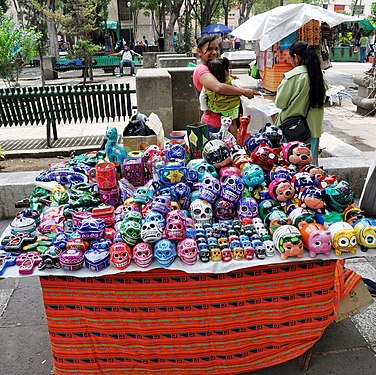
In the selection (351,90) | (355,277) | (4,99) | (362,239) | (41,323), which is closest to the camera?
(362,239)

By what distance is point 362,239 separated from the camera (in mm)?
2250

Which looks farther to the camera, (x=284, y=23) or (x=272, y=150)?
(x=284, y=23)

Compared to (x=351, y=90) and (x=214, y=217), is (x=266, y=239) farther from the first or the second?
(x=351, y=90)

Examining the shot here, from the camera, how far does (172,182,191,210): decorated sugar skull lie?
2.53 meters

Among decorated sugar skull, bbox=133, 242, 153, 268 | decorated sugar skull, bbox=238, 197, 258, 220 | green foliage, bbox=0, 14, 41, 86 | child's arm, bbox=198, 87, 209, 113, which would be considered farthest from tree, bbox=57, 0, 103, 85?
decorated sugar skull, bbox=133, 242, 153, 268

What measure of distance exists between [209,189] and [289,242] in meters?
0.57

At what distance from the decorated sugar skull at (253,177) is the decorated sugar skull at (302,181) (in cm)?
20

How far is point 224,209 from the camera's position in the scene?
8.31ft

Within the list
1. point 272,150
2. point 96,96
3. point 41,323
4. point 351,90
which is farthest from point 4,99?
point 351,90

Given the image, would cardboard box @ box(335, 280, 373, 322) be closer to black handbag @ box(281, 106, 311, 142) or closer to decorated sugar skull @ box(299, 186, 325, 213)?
decorated sugar skull @ box(299, 186, 325, 213)

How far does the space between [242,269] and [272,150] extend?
35.8 inches

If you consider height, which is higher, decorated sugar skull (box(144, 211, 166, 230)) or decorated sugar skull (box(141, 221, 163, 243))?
decorated sugar skull (box(144, 211, 166, 230))

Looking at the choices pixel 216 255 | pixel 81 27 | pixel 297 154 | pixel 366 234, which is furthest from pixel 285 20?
pixel 81 27

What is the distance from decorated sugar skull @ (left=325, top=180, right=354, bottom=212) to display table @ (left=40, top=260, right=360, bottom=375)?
33 centimetres
